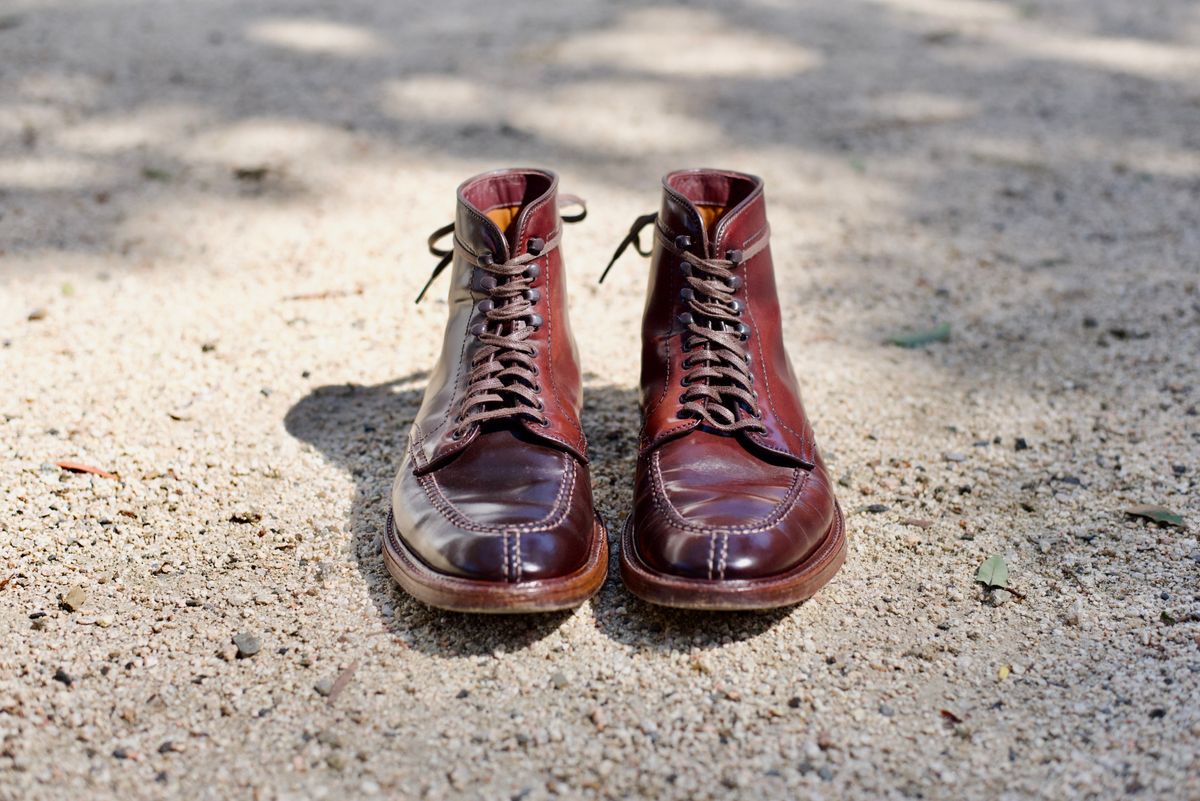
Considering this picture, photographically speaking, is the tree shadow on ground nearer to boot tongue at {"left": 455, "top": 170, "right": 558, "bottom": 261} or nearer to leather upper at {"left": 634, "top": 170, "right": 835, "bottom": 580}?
leather upper at {"left": 634, "top": 170, "right": 835, "bottom": 580}

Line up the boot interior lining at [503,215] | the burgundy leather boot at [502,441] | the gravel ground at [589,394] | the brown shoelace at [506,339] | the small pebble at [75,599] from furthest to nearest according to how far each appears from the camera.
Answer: the boot interior lining at [503,215] < the brown shoelace at [506,339] < the small pebble at [75,599] < the burgundy leather boot at [502,441] < the gravel ground at [589,394]

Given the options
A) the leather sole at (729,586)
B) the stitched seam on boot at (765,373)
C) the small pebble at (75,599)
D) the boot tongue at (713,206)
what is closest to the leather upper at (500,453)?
the leather sole at (729,586)

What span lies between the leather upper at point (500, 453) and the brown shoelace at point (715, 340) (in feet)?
0.86

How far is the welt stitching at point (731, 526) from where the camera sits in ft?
6.27

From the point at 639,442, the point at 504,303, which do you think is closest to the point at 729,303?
the point at 639,442

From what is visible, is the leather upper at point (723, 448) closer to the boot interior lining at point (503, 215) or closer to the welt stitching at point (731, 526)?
the welt stitching at point (731, 526)

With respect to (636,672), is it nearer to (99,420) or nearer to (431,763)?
(431,763)

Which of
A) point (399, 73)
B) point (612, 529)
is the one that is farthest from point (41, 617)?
point (399, 73)

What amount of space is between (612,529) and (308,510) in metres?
0.67

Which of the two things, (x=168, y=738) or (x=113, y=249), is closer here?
(x=168, y=738)

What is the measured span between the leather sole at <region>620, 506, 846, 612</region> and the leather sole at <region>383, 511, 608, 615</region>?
0.07 metres

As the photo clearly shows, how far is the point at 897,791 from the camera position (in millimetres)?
1653

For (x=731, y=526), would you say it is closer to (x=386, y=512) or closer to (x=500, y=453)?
(x=500, y=453)

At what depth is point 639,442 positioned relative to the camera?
226cm
